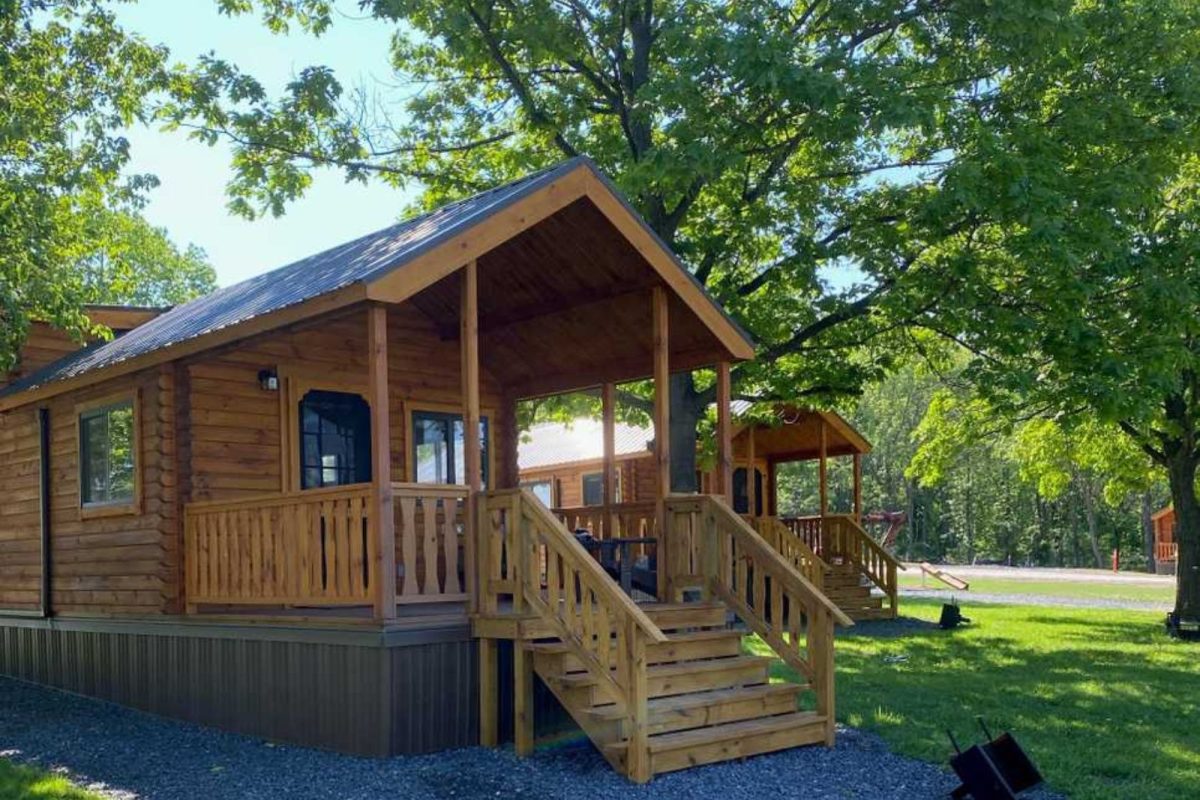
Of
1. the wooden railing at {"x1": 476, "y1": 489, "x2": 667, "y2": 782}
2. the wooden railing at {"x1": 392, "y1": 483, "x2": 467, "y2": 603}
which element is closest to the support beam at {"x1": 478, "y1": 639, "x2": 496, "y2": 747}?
the wooden railing at {"x1": 476, "y1": 489, "x2": 667, "y2": 782}

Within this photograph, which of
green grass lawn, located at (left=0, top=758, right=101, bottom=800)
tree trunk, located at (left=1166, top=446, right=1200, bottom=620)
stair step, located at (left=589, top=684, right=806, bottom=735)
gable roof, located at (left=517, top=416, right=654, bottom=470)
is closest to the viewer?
green grass lawn, located at (left=0, top=758, right=101, bottom=800)

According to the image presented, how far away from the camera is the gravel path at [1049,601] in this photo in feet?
69.7

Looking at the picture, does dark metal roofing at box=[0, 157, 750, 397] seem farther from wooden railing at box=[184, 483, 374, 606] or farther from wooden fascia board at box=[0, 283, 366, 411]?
wooden railing at box=[184, 483, 374, 606]

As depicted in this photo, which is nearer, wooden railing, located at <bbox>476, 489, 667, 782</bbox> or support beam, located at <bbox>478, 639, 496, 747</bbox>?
wooden railing, located at <bbox>476, 489, 667, 782</bbox>

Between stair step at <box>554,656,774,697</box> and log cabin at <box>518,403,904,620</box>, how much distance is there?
2.77 meters

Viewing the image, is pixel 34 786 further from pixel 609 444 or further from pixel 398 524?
pixel 609 444

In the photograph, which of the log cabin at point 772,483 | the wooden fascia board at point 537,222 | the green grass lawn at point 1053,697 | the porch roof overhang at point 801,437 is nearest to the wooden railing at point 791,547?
the log cabin at point 772,483

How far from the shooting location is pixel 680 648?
8.27 m

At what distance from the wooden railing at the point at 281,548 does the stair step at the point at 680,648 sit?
1.32 metres

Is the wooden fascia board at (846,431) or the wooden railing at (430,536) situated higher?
the wooden fascia board at (846,431)

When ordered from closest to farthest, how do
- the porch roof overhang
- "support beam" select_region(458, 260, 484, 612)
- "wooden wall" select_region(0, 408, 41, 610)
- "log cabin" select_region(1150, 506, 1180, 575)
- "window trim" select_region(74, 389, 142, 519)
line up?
"support beam" select_region(458, 260, 484, 612) < "window trim" select_region(74, 389, 142, 519) < "wooden wall" select_region(0, 408, 41, 610) < the porch roof overhang < "log cabin" select_region(1150, 506, 1180, 575)

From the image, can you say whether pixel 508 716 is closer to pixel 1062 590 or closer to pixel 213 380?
pixel 213 380

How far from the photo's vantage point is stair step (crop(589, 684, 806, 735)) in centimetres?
735

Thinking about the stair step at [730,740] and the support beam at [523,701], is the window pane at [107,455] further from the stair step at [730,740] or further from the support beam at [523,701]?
the stair step at [730,740]
